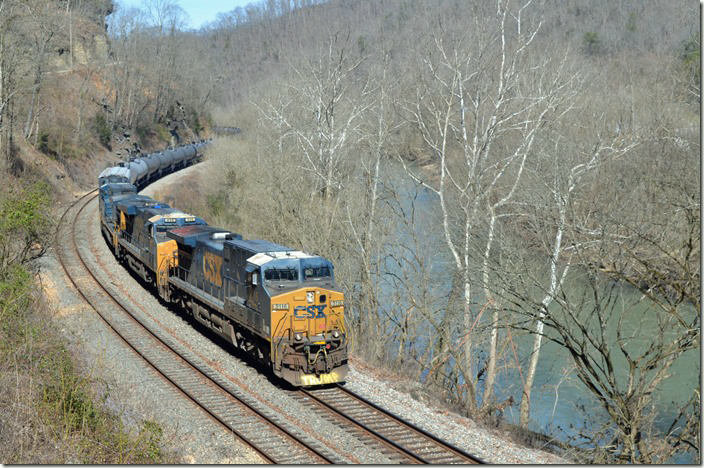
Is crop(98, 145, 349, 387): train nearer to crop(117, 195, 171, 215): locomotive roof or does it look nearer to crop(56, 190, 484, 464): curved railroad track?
crop(56, 190, 484, 464): curved railroad track

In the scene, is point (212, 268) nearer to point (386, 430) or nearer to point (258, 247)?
point (258, 247)

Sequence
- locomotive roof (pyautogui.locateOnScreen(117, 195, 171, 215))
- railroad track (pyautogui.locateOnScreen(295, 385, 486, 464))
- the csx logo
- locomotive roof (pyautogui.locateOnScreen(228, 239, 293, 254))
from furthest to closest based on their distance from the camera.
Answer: locomotive roof (pyautogui.locateOnScreen(117, 195, 171, 215)), locomotive roof (pyautogui.locateOnScreen(228, 239, 293, 254)), the csx logo, railroad track (pyautogui.locateOnScreen(295, 385, 486, 464))

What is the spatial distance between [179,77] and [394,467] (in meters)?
86.3

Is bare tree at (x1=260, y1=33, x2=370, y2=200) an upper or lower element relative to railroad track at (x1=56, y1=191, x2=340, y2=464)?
upper

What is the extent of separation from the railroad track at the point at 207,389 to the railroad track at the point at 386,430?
3.57ft

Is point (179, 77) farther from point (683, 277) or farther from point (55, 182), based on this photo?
point (683, 277)

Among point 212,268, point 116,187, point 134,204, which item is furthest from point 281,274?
point 116,187

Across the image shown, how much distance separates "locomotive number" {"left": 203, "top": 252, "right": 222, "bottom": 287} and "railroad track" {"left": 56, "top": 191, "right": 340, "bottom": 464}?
7.07 ft

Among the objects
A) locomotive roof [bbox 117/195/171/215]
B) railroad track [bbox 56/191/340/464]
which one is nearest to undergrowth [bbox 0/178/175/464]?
railroad track [bbox 56/191/340/464]

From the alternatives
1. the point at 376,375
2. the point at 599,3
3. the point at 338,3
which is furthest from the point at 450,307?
the point at 338,3

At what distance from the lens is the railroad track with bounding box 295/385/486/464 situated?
12875 millimetres

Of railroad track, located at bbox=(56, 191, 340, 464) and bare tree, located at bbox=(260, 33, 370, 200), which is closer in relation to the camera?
railroad track, located at bbox=(56, 191, 340, 464)

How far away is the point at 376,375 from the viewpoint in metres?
18.3

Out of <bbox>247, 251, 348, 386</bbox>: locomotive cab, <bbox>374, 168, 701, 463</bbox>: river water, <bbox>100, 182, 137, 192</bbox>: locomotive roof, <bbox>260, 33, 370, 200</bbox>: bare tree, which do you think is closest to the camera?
<bbox>247, 251, 348, 386</bbox>: locomotive cab
